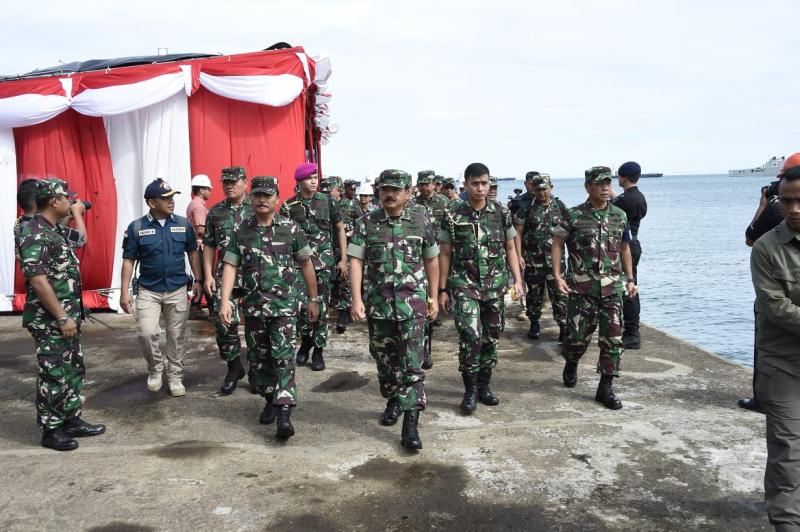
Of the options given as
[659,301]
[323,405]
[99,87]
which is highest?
[99,87]

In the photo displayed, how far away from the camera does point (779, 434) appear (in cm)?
305

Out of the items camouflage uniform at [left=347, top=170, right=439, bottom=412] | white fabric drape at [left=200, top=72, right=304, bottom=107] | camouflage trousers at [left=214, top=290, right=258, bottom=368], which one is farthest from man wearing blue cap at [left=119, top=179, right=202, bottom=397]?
white fabric drape at [left=200, top=72, right=304, bottom=107]

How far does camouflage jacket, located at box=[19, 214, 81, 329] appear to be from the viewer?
14.1 ft

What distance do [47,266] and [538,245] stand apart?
539 centimetres

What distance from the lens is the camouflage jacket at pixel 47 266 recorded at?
429cm

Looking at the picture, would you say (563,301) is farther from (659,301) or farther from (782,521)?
(659,301)

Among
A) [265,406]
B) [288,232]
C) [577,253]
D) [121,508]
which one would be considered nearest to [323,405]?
[265,406]

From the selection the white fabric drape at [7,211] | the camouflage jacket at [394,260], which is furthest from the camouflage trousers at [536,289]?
the white fabric drape at [7,211]

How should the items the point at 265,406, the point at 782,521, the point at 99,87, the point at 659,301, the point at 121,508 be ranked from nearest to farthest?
the point at 782,521
the point at 121,508
the point at 265,406
the point at 99,87
the point at 659,301

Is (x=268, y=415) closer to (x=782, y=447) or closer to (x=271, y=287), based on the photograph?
(x=271, y=287)

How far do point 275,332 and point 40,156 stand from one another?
Result: 6.95m

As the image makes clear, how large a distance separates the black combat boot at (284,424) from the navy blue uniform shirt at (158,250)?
1700 mm

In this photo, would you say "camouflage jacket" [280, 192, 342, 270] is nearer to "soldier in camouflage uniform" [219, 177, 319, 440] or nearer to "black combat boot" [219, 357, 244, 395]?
"black combat boot" [219, 357, 244, 395]

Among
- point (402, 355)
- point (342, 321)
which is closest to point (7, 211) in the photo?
point (342, 321)
